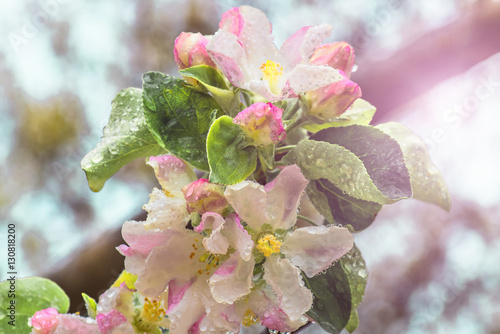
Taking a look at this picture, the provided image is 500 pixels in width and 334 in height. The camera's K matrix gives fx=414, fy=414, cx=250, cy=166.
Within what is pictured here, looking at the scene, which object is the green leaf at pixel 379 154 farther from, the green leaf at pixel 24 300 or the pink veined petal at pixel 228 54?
the green leaf at pixel 24 300

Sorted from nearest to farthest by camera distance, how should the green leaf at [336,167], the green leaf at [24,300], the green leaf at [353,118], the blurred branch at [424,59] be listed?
the green leaf at [336,167] → the green leaf at [353,118] → the green leaf at [24,300] → the blurred branch at [424,59]

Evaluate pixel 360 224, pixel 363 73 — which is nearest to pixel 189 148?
pixel 360 224

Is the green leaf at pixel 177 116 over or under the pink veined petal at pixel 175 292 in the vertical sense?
over

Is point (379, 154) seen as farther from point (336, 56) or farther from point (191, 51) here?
point (191, 51)

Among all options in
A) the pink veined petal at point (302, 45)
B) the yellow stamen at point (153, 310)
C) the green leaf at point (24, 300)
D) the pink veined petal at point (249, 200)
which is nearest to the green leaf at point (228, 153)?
the pink veined petal at point (249, 200)

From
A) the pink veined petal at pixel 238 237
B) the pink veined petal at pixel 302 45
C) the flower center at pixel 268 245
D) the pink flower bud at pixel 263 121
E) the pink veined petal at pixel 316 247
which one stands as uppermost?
the pink veined petal at pixel 302 45

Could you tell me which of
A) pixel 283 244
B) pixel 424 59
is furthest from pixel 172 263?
pixel 424 59

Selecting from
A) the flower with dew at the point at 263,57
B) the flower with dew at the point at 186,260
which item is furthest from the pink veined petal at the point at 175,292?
the flower with dew at the point at 263,57

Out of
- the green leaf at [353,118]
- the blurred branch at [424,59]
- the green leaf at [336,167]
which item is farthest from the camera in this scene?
the blurred branch at [424,59]

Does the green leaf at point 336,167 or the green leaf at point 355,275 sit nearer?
the green leaf at point 336,167
